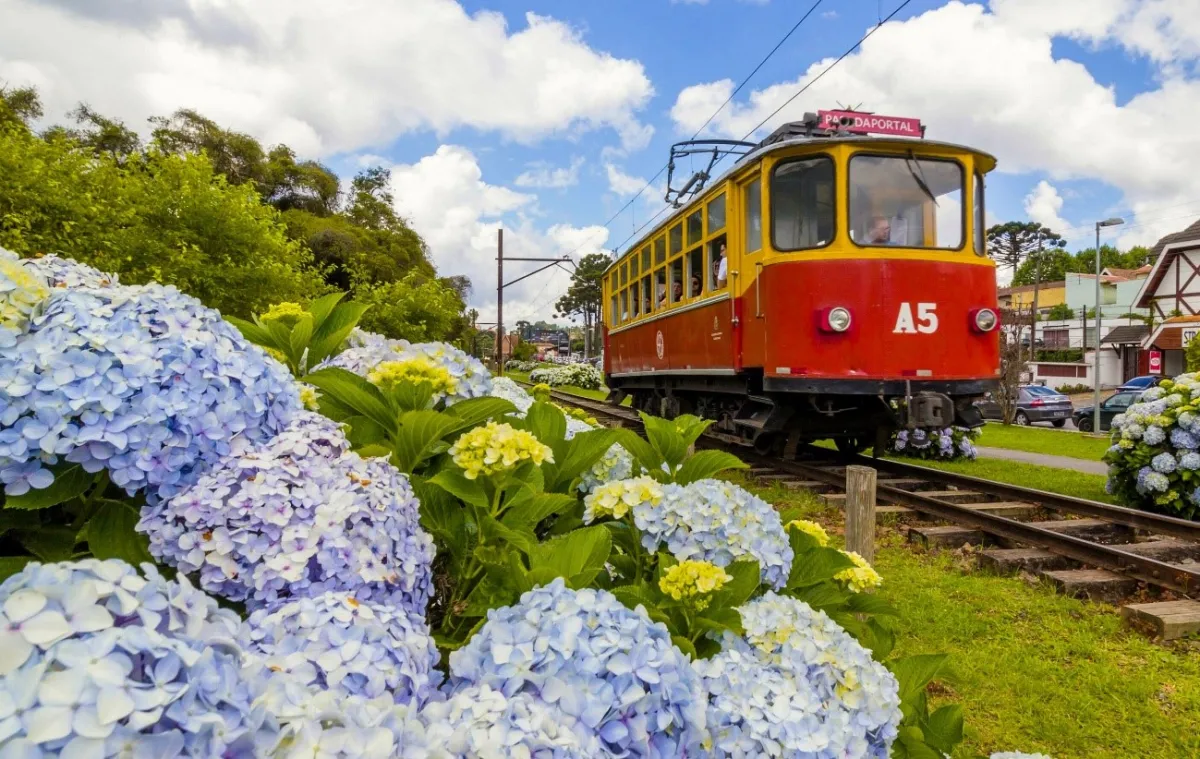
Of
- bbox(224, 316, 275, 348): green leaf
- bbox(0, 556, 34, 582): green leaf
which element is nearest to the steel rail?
bbox(224, 316, 275, 348): green leaf

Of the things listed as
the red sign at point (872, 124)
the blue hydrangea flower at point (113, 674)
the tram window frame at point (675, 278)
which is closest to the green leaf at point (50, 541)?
the blue hydrangea flower at point (113, 674)

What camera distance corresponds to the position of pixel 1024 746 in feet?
10.3

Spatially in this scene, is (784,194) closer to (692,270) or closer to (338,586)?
(692,270)

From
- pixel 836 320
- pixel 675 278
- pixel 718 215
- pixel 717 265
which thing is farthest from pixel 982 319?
pixel 675 278

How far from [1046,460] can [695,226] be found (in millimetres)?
8261

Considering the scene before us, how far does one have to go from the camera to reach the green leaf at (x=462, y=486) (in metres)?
1.34

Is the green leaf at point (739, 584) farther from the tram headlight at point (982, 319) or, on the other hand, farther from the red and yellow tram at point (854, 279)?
the tram headlight at point (982, 319)

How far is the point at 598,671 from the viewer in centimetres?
90

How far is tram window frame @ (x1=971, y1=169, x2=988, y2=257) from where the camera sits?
7.31 meters

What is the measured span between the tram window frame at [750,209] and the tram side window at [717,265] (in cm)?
41

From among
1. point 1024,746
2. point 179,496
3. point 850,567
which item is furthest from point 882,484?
point 179,496

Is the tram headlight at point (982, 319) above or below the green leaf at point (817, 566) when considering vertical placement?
above

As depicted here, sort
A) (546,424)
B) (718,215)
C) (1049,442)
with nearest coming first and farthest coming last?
(546,424), (718,215), (1049,442)

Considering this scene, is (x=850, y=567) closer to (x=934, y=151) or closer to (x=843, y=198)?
(x=843, y=198)
